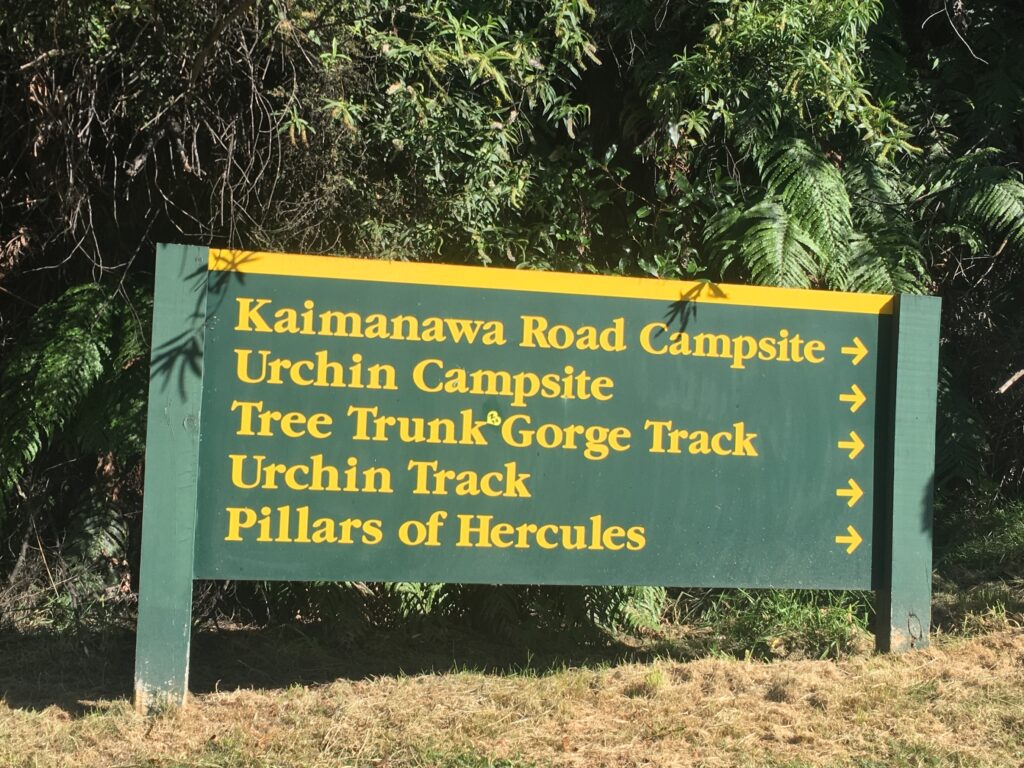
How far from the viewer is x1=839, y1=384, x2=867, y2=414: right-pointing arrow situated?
4.79 meters

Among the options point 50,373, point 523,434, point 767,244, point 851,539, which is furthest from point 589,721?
point 50,373

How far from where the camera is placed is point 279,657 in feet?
17.1

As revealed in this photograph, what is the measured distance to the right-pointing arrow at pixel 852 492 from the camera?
15.6 feet

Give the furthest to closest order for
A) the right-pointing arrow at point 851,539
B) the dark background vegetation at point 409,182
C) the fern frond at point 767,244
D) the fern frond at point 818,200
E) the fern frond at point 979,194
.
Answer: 1. the fern frond at point 979,194
2. the fern frond at point 818,200
3. the fern frond at point 767,244
4. the dark background vegetation at point 409,182
5. the right-pointing arrow at point 851,539

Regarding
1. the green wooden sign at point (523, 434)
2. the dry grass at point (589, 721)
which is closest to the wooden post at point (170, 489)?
the green wooden sign at point (523, 434)

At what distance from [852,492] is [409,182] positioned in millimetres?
2539

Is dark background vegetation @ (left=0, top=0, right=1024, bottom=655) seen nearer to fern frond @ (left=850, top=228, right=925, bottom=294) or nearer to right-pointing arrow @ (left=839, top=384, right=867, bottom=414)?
fern frond @ (left=850, top=228, right=925, bottom=294)

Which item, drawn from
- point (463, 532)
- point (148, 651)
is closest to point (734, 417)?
point (463, 532)

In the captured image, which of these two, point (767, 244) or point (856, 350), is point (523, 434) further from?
point (767, 244)

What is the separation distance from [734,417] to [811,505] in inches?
20.3

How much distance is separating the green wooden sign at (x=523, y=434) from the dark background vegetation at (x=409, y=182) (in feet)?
1.98

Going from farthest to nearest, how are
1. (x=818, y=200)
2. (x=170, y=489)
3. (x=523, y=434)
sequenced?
(x=818, y=200)
(x=523, y=434)
(x=170, y=489)

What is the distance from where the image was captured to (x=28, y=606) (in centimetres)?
546

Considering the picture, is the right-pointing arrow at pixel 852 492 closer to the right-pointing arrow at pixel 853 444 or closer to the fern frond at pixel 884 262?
the right-pointing arrow at pixel 853 444
